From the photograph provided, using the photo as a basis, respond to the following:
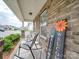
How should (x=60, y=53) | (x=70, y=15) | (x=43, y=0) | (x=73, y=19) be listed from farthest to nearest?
(x=43, y=0)
(x=60, y=53)
(x=70, y=15)
(x=73, y=19)

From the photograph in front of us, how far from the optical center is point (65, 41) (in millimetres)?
2037

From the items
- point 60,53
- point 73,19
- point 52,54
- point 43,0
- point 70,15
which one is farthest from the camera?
point 43,0

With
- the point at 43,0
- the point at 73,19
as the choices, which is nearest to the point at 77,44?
the point at 73,19

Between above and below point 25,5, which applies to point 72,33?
below

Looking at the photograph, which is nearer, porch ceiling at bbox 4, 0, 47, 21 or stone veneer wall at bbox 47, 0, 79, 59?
stone veneer wall at bbox 47, 0, 79, 59

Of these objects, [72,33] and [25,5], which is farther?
[25,5]

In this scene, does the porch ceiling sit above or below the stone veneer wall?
above

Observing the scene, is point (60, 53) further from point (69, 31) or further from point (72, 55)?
point (69, 31)

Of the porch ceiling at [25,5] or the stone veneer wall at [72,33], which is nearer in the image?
the stone veneer wall at [72,33]

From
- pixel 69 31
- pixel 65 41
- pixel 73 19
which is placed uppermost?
pixel 73 19

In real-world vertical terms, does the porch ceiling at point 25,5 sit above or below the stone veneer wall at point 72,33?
above

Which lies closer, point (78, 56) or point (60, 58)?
point (78, 56)

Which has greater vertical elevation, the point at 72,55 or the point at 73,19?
the point at 73,19

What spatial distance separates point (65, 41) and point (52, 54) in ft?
2.12
